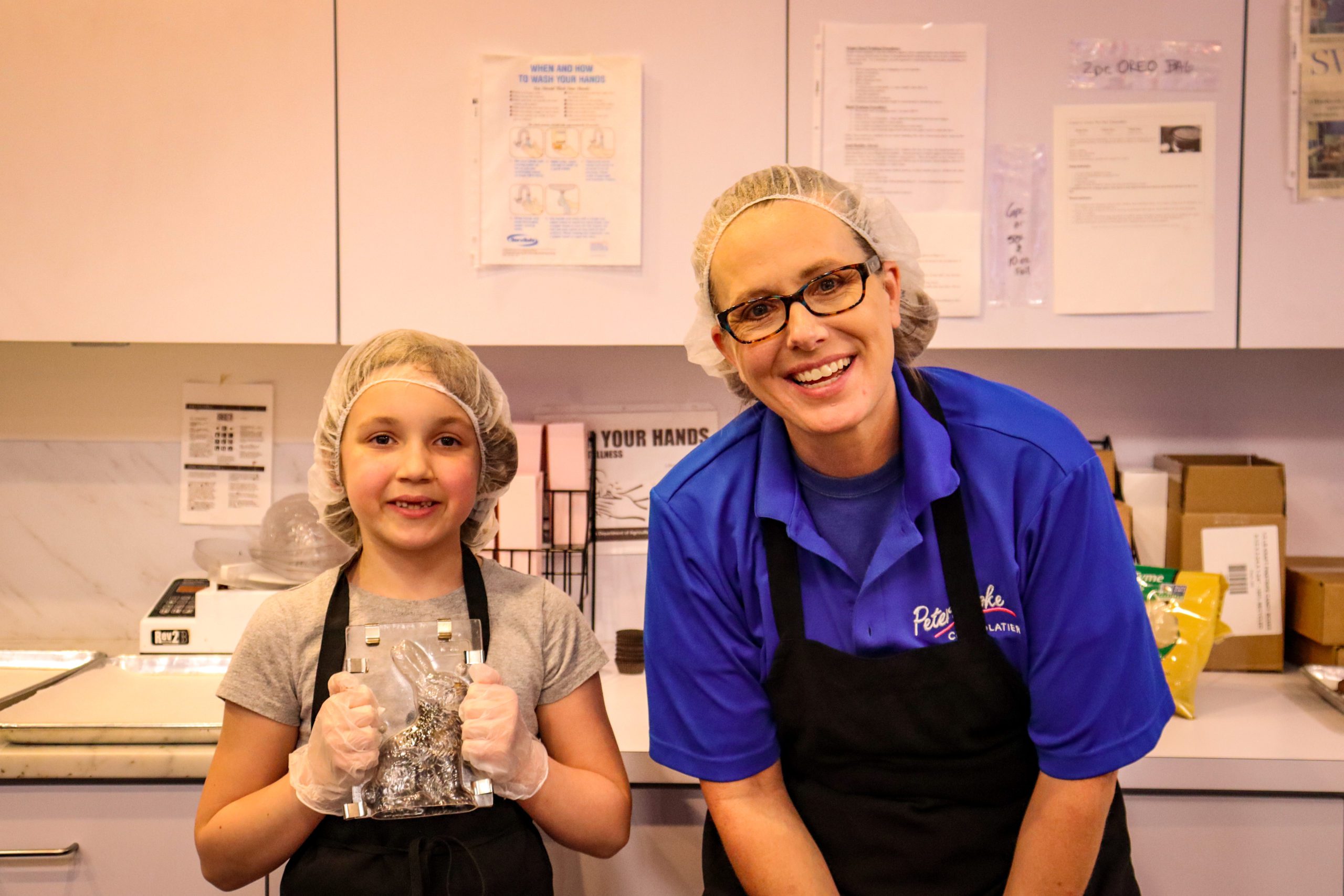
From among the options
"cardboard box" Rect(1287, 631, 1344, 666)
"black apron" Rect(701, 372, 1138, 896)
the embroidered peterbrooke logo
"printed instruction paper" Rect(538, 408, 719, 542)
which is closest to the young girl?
"black apron" Rect(701, 372, 1138, 896)

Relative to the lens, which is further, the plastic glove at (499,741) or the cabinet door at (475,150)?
the cabinet door at (475,150)

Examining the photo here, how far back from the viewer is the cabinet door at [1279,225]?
5.28 ft

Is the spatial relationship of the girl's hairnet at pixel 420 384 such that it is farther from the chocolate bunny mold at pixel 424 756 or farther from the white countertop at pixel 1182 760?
the white countertop at pixel 1182 760

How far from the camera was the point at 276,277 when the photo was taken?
5.42ft

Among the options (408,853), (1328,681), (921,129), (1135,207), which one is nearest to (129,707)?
(408,853)

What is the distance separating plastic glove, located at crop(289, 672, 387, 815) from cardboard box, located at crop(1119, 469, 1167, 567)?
58.2 inches

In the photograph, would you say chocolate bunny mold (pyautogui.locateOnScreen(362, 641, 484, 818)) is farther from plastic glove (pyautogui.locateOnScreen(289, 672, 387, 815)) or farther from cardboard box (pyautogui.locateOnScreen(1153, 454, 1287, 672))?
cardboard box (pyautogui.locateOnScreen(1153, 454, 1287, 672))

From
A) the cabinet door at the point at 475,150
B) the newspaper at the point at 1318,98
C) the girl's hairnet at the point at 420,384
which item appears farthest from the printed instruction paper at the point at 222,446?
the newspaper at the point at 1318,98

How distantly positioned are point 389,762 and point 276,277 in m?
0.93

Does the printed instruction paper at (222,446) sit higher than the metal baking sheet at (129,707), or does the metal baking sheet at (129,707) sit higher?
the printed instruction paper at (222,446)

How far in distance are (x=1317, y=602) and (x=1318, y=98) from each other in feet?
2.78

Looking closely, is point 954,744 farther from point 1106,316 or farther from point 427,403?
point 1106,316

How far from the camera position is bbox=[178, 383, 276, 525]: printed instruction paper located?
2.00 m

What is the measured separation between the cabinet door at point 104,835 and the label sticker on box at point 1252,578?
168cm
